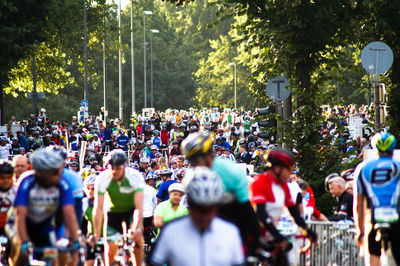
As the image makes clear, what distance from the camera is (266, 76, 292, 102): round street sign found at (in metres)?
17.9

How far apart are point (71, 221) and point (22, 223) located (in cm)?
45

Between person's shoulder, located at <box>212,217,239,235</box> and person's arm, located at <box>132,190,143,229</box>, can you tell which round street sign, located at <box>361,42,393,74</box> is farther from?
person's shoulder, located at <box>212,217,239,235</box>

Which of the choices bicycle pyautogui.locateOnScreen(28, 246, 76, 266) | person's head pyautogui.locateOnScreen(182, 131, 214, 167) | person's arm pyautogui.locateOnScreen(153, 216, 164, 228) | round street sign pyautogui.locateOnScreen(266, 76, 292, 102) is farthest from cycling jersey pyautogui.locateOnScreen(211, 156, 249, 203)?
round street sign pyautogui.locateOnScreen(266, 76, 292, 102)

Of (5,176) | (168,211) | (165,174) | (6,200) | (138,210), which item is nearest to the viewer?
(5,176)

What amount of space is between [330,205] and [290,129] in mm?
1925

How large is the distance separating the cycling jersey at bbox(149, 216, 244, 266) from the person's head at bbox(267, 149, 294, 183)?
9.77 ft

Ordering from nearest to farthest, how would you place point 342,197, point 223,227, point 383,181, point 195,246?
point 195,246 → point 223,227 → point 383,181 → point 342,197

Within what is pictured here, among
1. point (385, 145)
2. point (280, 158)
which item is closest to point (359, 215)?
point (385, 145)

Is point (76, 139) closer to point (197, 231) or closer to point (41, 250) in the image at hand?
point (41, 250)

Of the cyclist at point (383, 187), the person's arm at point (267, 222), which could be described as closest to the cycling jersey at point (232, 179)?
the person's arm at point (267, 222)

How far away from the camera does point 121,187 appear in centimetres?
1074

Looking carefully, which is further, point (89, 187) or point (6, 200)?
point (89, 187)

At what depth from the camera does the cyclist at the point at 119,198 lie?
10445 millimetres

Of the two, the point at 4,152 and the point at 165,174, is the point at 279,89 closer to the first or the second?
the point at 165,174
